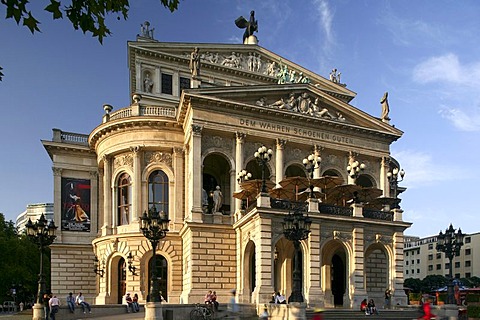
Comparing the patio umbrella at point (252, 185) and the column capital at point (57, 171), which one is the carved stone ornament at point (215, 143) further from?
the column capital at point (57, 171)

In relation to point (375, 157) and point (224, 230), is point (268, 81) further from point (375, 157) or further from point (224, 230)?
point (224, 230)

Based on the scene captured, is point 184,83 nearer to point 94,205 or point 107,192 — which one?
point 107,192

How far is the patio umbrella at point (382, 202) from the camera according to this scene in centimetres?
3778

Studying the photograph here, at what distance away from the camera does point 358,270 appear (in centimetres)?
3369

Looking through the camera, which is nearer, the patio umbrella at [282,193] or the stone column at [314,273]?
the stone column at [314,273]

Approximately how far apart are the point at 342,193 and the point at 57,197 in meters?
24.7

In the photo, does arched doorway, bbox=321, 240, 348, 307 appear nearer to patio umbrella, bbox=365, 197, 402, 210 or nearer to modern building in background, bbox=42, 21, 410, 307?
modern building in background, bbox=42, 21, 410, 307

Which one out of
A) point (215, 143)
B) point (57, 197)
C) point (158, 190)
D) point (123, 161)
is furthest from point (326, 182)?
point (57, 197)

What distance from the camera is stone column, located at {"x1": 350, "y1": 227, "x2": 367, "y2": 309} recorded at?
33.2m

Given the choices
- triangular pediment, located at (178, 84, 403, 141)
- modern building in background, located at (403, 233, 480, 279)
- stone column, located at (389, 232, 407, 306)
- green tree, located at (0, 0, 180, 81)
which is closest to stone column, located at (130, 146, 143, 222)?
triangular pediment, located at (178, 84, 403, 141)

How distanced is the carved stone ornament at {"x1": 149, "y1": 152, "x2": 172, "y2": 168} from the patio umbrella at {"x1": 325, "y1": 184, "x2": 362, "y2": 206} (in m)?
12.6

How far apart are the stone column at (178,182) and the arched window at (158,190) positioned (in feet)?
3.48

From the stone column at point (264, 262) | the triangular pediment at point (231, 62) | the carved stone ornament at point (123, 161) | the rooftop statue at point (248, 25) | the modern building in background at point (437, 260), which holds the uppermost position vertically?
the rooftop statue at point (248, 25)

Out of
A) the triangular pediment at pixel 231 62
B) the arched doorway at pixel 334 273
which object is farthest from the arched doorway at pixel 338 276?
the triangular pediment at pixel 231 62
